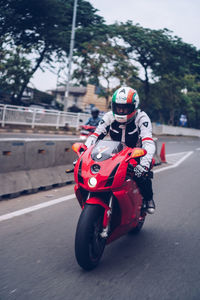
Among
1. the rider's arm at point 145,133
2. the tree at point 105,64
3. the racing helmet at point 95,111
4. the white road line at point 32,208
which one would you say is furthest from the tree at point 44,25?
the rider's arm at point 145,133

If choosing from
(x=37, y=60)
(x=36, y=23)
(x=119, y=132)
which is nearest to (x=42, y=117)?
(x=36, y=23)

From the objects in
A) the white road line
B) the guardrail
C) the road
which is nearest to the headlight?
the road

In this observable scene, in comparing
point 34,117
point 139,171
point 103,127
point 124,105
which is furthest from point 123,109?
point 34,117

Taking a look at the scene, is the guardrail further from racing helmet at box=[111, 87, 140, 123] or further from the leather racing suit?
racing helmet at box=[111, 87, 140, 123]

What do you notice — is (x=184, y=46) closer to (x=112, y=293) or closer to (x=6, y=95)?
(x=6, y=95)

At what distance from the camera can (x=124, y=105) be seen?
4301 millimetres

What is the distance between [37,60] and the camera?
33781mm

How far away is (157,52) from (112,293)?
109ft

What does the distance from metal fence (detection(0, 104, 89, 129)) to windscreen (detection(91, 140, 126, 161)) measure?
15583mm

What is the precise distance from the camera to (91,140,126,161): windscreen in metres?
3.87

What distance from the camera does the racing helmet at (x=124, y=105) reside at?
427cm

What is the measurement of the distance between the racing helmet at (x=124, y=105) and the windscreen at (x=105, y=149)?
393 millimetres

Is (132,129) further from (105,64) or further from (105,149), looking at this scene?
(105,64)

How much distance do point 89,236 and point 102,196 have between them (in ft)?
1.40
